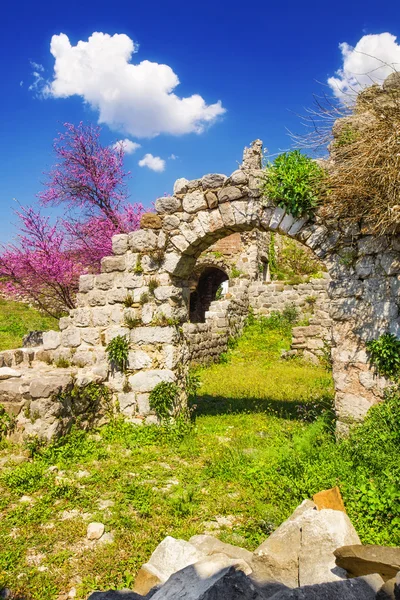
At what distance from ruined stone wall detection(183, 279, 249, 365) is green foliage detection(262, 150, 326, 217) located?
4.93 meters

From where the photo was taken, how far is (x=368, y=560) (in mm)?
2502

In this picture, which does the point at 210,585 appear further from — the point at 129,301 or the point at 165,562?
the point at 129,301

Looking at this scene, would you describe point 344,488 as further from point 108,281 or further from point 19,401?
point 108,281

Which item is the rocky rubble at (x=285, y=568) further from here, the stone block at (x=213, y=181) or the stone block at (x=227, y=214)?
the stone block at (x=213, y=181)

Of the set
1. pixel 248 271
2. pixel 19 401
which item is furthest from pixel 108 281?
pixel 248 271

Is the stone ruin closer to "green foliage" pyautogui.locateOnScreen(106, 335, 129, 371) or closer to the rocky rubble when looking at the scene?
"green foliage" pyautogui.locateOnScreen(106, 335, 129, 371)

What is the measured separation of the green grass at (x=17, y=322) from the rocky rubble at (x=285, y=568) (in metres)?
10.3

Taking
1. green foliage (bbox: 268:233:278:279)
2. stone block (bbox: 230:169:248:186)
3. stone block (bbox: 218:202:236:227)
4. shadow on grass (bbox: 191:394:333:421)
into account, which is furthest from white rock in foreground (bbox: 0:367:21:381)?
green foliage (bbox: 268:233:278:279)

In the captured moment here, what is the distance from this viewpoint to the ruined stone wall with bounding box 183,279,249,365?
1174 centimetres

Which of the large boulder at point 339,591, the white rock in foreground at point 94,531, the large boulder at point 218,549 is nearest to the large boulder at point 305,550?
the large boulder at point 218,549

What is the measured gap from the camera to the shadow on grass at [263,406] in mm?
6813

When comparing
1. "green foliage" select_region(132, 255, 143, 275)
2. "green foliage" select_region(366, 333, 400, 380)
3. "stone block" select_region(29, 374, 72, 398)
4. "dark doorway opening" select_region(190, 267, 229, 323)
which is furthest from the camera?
"dark doorway opening" select_region(190, 267, 229, 323)

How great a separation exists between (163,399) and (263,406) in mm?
2174

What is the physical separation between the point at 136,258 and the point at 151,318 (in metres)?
0.99
